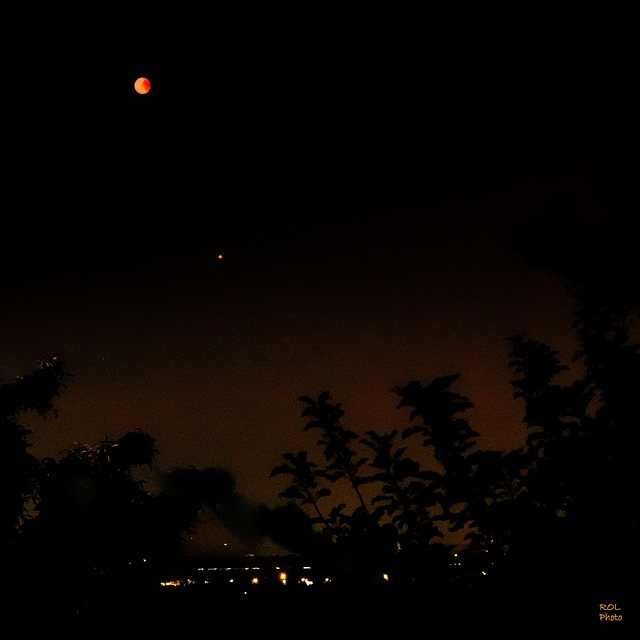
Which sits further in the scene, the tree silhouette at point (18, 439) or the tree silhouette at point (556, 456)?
the tree silhouette at point (18, 439)

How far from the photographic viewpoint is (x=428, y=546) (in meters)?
7.79

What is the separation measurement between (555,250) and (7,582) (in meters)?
9.39

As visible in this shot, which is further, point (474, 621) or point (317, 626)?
point (317, 626)

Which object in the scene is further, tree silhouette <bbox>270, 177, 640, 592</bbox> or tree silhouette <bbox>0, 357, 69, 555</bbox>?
tree silhouette <bbox>0, 357, 69, 555</bbox>

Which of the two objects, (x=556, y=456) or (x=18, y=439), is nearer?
(x=556, y=456)

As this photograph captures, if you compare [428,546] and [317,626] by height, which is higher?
[428,546]

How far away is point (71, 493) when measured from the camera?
10.3m

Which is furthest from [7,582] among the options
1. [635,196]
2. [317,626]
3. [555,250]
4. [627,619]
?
[635,196]

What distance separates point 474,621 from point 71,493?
702 centimetres

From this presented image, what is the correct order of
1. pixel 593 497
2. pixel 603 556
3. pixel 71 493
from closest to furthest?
1. pixel 593 497
2. pixel 603 556
3. pixel 71 493

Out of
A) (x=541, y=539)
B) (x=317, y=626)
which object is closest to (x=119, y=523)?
(x=317, y=626)

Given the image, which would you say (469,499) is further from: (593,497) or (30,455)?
(30,455)

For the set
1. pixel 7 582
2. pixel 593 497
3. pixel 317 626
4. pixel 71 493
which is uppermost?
pixel 71 493

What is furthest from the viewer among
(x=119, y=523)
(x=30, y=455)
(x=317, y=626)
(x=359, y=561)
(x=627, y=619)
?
(x=119, y=523)
